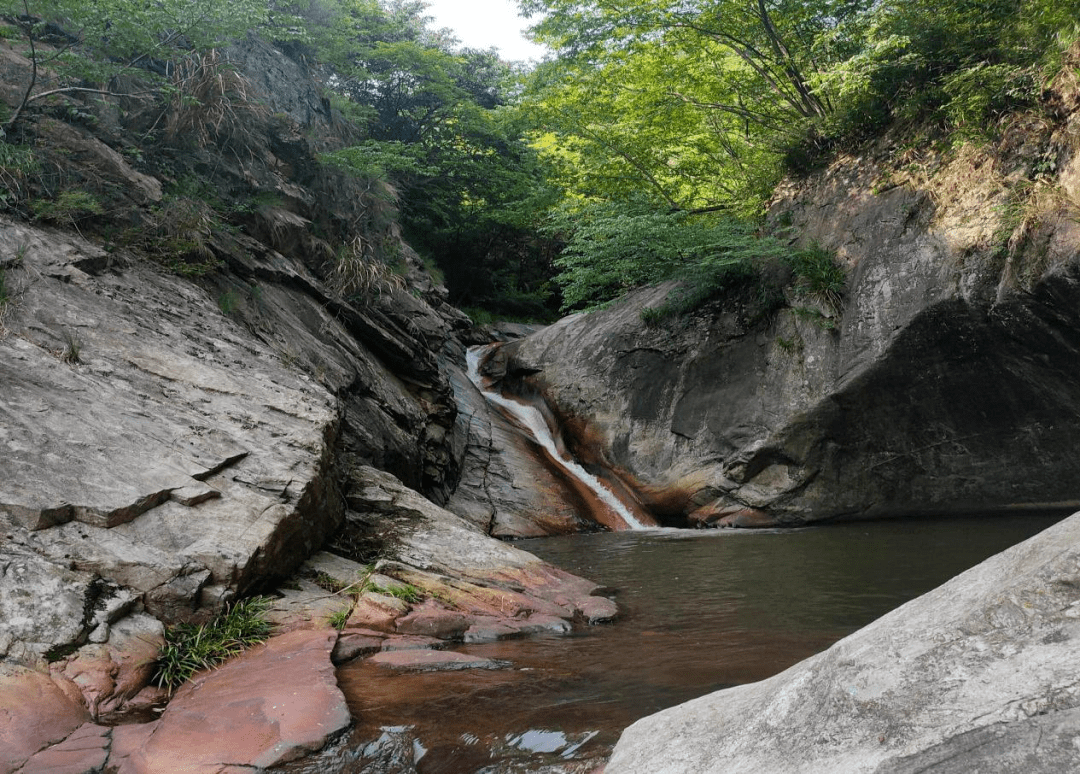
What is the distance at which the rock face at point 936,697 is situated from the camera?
1736mm

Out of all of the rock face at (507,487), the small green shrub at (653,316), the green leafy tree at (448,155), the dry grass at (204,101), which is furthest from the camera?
the green leafy tree at (448,155)

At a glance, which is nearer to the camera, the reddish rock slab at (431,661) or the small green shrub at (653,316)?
the reddish rock slab at (431,661)

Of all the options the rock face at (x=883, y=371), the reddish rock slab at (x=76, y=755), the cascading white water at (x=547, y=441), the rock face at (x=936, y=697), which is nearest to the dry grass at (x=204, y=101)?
the cascading white water at (x=547, y=441)

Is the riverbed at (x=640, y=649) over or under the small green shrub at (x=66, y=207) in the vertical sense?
under

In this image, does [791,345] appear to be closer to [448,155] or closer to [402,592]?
[402,592]

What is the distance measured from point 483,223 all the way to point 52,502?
57.9 feet

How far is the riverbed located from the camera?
3.29 meters

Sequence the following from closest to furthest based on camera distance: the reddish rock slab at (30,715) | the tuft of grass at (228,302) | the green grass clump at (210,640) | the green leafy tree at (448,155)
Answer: the reddish rock slab at (30,715) → the green grass clump at (210,640) → the tuft of grass at (228,302) → the green leafy tree at (448,155)

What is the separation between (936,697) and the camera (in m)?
1.93

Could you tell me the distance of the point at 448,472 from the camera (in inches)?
472

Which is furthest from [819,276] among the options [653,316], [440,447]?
[440,447]

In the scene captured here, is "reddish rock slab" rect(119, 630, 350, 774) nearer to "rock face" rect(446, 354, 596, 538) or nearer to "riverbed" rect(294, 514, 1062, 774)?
"riverbed" rect(294, 514, 1062, 774)

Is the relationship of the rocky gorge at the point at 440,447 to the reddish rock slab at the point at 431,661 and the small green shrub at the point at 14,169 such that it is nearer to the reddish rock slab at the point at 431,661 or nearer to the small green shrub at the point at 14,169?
the reddish rock slab at the point at 431,661

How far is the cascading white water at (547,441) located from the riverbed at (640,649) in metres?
2.71
